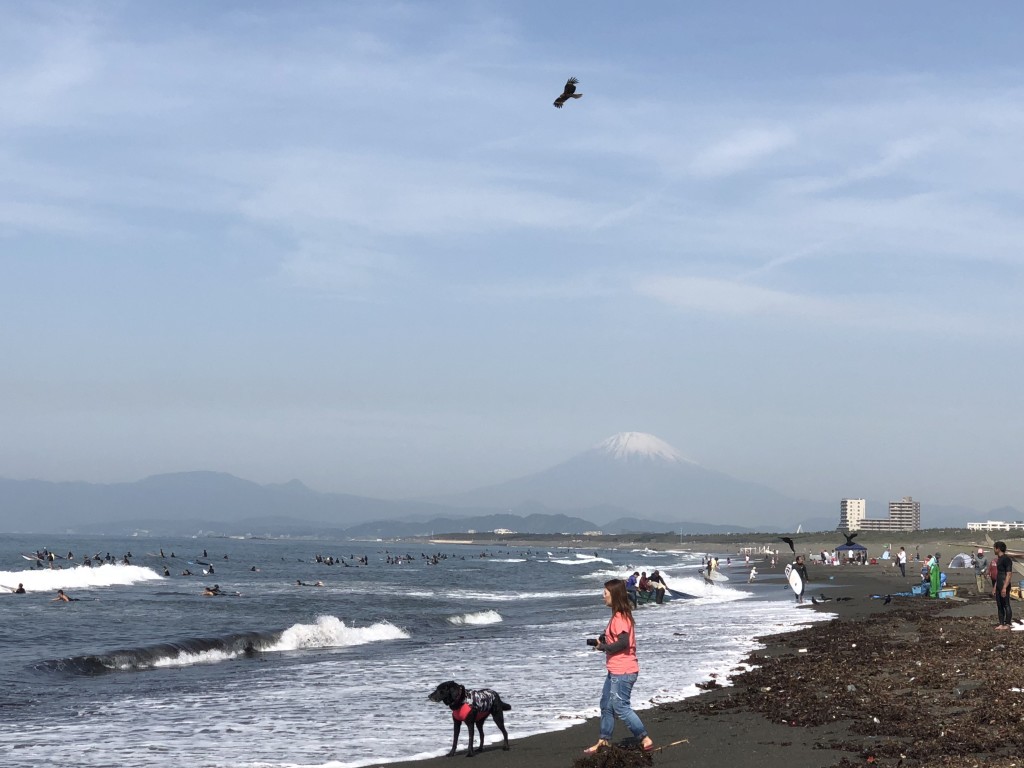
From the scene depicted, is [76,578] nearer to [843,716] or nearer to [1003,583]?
[1003,583]

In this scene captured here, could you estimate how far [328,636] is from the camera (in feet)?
92.9

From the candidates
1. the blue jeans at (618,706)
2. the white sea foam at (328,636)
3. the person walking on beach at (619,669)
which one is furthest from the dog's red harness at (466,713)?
the white sea foam at (328,636)

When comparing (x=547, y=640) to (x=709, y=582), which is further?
(x=709, y=582)

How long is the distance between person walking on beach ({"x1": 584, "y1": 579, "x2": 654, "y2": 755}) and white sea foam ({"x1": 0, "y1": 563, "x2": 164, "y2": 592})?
51813 millimetres

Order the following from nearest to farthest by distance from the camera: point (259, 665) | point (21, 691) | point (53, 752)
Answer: point (53, 752) < point (21, 691) < point (259, 665)

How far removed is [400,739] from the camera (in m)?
12.9

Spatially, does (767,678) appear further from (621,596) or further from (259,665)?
(259,665)

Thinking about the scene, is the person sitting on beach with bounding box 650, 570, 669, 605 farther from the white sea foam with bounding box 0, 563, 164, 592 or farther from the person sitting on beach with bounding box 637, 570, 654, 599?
the white sea foam with bounding box 0, 563, 164, 592

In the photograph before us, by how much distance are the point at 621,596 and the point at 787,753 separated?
2198 millimetres

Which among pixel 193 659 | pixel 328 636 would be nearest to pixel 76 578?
pixel 328 636

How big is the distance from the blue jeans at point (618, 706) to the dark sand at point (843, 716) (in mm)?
352

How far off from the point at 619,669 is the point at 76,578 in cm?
6526

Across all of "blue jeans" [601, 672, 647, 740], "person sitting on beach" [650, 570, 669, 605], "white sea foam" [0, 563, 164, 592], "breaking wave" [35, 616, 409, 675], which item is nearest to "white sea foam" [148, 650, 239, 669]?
"breaking wave" [35, 616, 409, 675]

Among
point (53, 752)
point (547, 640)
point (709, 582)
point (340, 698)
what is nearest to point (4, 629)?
point (547, 640)
